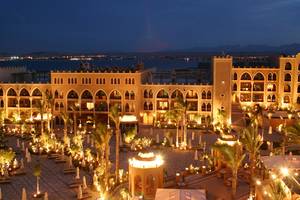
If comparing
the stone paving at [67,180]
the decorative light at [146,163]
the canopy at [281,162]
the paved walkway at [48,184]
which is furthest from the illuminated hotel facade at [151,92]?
the decorative light at [146,163]

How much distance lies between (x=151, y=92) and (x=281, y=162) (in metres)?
34.7

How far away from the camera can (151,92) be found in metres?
64.4

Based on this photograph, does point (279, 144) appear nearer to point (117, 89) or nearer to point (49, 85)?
point (117, 89)

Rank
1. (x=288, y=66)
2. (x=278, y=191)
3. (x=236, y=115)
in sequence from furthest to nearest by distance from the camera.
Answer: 1. (x=288, y=66)
2. (x=236, y=115)
3. (x=278, y=191)

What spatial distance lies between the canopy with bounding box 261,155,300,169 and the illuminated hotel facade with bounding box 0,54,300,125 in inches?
1151

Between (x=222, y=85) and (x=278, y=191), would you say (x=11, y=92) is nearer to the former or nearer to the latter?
(x=222, y=85)

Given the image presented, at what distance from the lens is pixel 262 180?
105 ft

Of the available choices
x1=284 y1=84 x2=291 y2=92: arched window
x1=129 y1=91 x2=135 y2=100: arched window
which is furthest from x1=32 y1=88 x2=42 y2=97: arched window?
x1=284 y1=84 x2=291 y2=92: arched window


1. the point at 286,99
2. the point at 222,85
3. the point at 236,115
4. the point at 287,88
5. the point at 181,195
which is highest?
the point at 222,85

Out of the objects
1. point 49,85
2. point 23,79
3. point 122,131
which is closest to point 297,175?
point 122,131

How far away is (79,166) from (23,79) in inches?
1574

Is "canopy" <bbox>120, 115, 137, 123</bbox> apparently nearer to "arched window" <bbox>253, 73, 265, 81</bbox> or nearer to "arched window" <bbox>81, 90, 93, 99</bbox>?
Result: "arched window" <bbox>81, 90, 93, 99</bbox>

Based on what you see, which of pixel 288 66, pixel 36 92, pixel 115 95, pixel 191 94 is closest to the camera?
pixel 191 94

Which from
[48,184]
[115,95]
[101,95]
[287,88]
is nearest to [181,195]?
[48,184]
